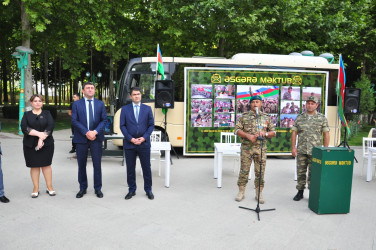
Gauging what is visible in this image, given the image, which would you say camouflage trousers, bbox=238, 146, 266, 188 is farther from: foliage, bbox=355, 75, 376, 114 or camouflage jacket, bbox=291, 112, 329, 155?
foliage, bbox=355, 75, 376, 114

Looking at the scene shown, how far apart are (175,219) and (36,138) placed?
104 inches

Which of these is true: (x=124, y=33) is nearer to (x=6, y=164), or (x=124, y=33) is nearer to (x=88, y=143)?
(x=6, y=164)

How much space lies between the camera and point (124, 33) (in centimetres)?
1761

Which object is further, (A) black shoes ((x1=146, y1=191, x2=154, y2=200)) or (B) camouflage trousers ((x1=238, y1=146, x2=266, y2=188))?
(A) black shoes ((x1=146, y1=191, x2=154, y2=200))

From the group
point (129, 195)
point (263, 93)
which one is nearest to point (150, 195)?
point (129, 195)

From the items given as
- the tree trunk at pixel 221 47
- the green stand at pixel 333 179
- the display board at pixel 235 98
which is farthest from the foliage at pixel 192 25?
the green stand at pixel 333 179

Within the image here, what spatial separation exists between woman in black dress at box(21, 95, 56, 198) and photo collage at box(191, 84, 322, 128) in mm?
4576

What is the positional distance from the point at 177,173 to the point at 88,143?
106 inches

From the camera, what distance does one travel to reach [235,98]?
934cm

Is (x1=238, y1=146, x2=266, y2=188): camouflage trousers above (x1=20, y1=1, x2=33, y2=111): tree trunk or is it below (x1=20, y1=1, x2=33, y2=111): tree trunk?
below

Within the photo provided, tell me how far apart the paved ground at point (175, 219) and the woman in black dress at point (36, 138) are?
0.60 m

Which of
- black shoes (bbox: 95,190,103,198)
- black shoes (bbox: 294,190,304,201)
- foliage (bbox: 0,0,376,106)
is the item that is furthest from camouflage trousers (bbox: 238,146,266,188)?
foliage (bbox: 0,0,376,106)

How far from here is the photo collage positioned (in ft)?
30.3

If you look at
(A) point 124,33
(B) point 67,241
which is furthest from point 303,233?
(A) point 124,33
